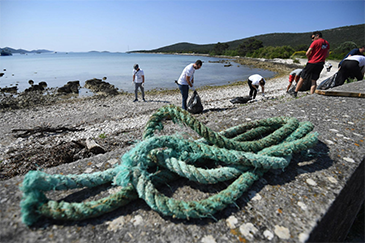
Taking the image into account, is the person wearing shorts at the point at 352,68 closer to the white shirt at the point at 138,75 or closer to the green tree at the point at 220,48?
the white shirt at the point at 138,75

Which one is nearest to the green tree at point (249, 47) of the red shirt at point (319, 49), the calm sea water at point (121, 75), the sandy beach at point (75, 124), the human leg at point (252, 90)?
the calm sea water at point (121, 75)

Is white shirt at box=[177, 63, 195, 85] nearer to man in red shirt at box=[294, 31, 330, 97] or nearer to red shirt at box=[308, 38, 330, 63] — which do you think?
man in red shirt at box=[294, 31, 330, 97]

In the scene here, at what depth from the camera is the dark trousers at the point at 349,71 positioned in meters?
6.70

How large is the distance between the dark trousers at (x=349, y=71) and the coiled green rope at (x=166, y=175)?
7236 mm

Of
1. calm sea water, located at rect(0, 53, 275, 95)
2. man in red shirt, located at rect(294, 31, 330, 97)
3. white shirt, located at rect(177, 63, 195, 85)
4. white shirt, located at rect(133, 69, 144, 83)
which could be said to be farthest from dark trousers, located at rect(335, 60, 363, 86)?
calm sea water, located at rect(0, 53, 275, 95)

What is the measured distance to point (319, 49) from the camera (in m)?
5.80

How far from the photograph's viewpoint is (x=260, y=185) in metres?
1.50

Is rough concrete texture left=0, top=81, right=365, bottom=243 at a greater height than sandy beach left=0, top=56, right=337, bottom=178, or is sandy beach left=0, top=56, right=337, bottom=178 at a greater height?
rough concrete texture left=0, top=81, right=365, bottom=243

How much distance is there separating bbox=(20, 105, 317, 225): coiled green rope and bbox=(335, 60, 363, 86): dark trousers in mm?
7236

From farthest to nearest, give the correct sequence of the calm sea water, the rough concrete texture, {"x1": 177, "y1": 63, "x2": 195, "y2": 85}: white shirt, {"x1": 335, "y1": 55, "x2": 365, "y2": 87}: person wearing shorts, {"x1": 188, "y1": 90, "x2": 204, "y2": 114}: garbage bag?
the calm sea water
{"x1": 188, "y1": 90, "x2": 204, "y2": 114}: garbage bag
{"x1": 177, "y1": 63, "x2": 195, "y2": 85}: white shirt
{"x1": 335, "y1": 55, "x2": 365, "y2": 87}: person wearing shorts
the rough concrete texture

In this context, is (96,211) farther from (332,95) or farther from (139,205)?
(332,95)

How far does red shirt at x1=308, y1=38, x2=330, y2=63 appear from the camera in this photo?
19.0 feet

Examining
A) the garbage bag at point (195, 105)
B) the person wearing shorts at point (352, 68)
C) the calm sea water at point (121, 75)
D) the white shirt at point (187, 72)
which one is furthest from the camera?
the calm sea water at point (121, 75)

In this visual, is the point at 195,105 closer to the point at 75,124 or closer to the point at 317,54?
the point at 317,54
